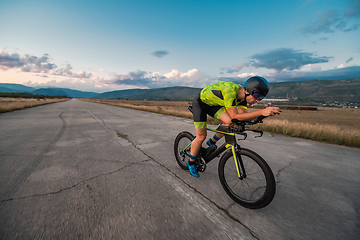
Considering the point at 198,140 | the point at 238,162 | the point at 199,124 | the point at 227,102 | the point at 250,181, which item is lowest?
the point at 250,181

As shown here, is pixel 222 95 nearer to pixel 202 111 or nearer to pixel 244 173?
pixel 202 111

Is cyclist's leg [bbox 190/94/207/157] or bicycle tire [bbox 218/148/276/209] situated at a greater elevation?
cyclist's leg [bbox 190/94/207/157]

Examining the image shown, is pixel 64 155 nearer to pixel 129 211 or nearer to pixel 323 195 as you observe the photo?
pixel 129 211

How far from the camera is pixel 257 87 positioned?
7.20 feet

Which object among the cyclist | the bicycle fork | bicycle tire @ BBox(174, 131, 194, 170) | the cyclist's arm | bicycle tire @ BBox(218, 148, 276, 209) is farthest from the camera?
bicycle tire @ BBox(174, 131, 194, 170)

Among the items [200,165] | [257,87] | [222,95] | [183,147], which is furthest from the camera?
[183,147]

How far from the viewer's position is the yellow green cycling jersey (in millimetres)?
2242

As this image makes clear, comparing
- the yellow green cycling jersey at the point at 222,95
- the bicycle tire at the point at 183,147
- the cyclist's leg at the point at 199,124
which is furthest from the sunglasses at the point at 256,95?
the bicycle tire at the point at 183,147

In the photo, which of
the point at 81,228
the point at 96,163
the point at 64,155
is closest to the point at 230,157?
the point at 81,228

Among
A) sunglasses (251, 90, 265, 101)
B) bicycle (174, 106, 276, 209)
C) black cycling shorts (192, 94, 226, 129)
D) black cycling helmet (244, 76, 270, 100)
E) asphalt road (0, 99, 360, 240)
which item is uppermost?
black cycling helmet (244, 76, 270, 100)

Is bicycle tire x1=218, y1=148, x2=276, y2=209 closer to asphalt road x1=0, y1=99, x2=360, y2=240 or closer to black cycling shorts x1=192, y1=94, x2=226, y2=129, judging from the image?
asphalt road x1=0, y1=99, x2=360, y2=240

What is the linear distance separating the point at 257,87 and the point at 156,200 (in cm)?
224

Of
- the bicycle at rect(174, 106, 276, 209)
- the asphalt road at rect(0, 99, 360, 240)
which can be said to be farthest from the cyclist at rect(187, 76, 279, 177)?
the asphalt road at rect(0, 99, 360, 240)

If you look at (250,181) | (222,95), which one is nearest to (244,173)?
(250,181)
